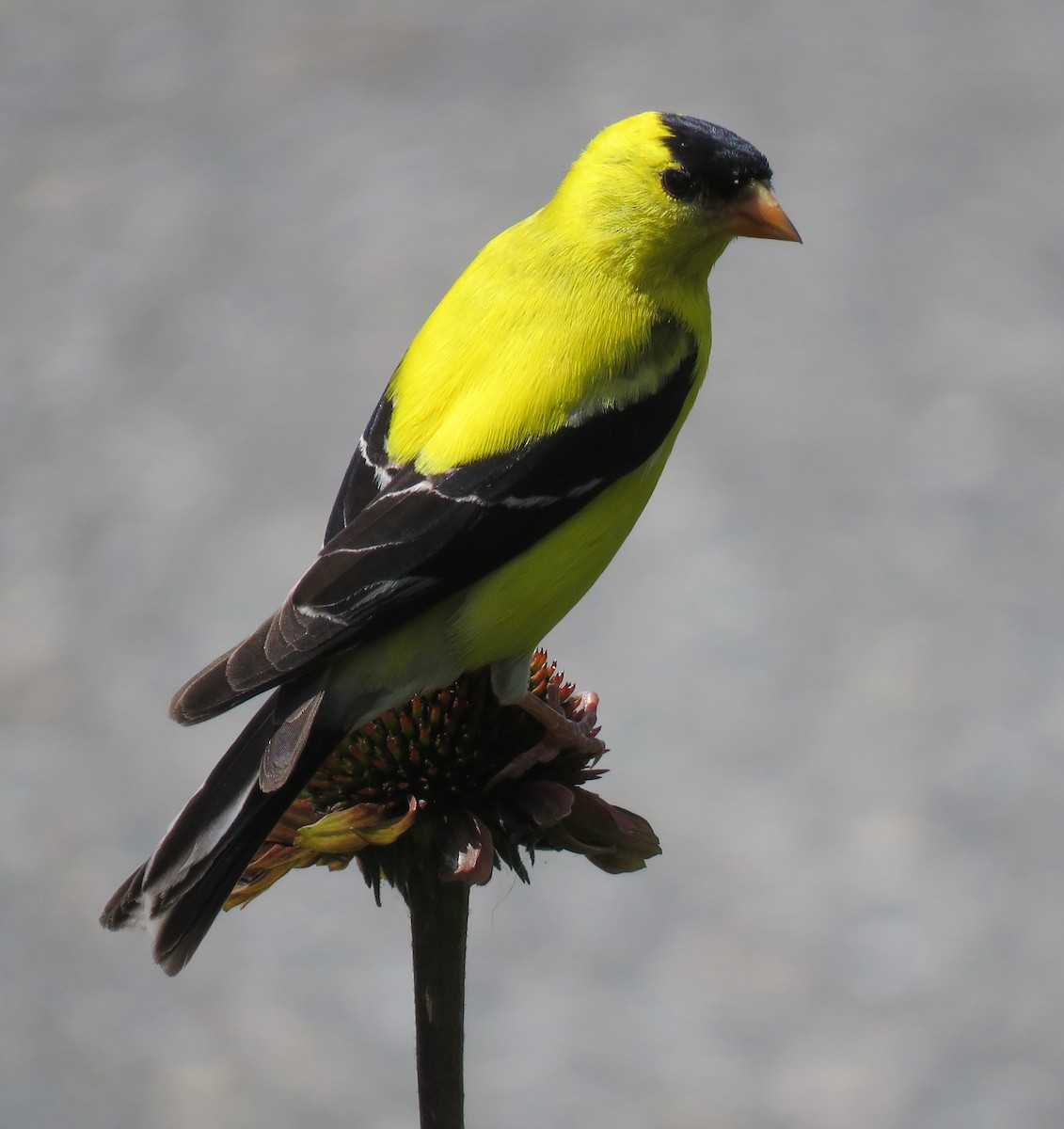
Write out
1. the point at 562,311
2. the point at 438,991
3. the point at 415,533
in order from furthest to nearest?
the point at 562,311, the point at 415,533, the point at 438,991

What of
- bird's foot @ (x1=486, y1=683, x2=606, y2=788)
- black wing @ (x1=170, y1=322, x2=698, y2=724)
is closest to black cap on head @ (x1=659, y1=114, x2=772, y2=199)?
black wing @ (x1=170, y1=322, x2=698, y2=724)

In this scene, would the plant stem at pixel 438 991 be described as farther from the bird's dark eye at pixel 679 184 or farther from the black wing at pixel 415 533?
the bird's dark eye at pixel 679 184

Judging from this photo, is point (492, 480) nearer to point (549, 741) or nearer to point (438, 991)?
point (549, 741)

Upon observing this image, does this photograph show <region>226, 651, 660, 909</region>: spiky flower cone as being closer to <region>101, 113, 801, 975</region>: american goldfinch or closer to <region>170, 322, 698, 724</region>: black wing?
<region>101, 113, 801, 975</region>: american goldfinch

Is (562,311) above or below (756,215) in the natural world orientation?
below

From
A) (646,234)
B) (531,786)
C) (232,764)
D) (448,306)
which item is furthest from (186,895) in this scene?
(646,234)

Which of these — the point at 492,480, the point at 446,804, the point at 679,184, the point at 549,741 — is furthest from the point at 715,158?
the point at 446,804

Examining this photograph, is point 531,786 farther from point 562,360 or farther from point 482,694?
point 562,360
